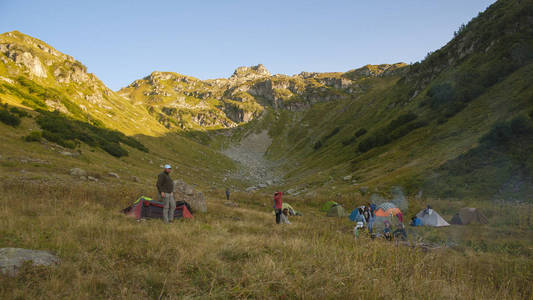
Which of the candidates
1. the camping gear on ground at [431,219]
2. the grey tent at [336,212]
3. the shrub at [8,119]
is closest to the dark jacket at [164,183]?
the grey tent at [336,212]

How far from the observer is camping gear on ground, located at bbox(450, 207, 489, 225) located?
50.3 feet

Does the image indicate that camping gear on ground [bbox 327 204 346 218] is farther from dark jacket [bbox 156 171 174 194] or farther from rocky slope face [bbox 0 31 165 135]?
rocky slope face [bbox 0 31 165 135]

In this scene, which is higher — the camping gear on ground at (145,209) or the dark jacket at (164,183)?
the dark jacket at (164,183)

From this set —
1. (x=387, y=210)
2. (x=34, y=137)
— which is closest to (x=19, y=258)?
(x=387, y=210)

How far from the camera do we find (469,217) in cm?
1574

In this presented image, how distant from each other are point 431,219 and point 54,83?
8645cm

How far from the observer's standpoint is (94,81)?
80062 millimetres

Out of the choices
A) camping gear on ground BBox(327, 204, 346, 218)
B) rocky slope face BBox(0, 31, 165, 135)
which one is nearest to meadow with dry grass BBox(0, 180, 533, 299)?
camping gear on ground BBox(327, 204, 346, 218)

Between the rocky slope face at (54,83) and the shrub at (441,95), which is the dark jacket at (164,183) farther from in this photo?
the shrub at (441,95)

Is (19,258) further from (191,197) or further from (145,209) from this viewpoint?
(191,197)

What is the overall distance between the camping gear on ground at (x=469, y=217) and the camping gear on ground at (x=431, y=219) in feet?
2.61

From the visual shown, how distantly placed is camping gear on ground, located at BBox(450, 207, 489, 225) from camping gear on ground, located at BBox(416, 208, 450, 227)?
80cm

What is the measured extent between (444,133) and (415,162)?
7.36 m

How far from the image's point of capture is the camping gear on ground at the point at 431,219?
16.3 meters
